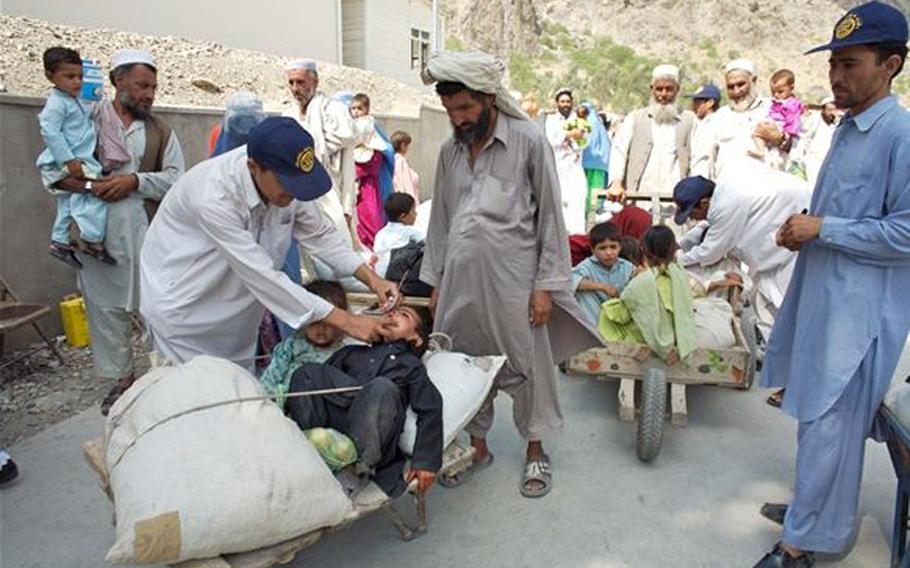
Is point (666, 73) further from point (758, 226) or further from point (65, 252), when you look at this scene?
point (65, 252)

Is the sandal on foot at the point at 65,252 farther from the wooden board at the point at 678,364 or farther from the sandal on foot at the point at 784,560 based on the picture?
the sandal on foot at the point at 784,560

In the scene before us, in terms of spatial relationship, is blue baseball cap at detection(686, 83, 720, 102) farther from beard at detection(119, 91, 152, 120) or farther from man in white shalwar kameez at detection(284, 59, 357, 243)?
beard at detection(119, 91, 152, 120)

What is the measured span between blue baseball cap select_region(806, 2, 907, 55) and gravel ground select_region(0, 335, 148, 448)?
173 inches

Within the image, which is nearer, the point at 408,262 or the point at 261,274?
the point at 261,274

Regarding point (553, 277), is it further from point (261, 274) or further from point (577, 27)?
point (577, 27)

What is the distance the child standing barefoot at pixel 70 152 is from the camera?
3.82m

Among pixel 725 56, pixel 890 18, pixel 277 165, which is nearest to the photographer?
pixel 890 18

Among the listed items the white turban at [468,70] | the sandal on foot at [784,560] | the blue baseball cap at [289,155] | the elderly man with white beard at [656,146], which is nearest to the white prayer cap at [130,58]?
the blue baseball cap at [289,155]

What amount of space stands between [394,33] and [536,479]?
2347 cm

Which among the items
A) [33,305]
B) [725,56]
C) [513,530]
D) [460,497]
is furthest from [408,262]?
[725,56]

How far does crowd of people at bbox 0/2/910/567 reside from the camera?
7.75ft

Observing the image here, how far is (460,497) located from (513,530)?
1.16 feet

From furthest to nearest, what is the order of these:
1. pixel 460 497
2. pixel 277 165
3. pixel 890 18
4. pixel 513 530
→ 1. pixel 460 497
2. pixel 513 530
3. pixel 277 165
4. pixel 890 18

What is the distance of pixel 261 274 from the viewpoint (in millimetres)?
2451
